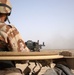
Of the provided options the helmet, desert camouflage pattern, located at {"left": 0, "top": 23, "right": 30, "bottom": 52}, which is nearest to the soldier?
desert camouflage pattern, located at {"left": 0, "top": 23, "right": 30, "bottom": 52}

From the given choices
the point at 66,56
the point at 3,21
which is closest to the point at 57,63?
the point at 66,56

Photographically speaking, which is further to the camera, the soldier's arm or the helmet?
the helmet

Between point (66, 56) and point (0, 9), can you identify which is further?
point (66, 56)

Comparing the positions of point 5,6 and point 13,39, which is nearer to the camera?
point 13,39

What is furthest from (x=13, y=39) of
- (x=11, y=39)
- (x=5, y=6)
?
(x=5, y=6)

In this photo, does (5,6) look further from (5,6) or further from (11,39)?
(11,39)

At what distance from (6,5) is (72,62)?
1820mm

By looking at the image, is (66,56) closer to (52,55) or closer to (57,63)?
(57,63)

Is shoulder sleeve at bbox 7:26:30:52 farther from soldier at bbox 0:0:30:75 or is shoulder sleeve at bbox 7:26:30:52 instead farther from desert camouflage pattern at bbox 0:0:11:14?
desert camouflage pattern at bbox 0:0:11:14

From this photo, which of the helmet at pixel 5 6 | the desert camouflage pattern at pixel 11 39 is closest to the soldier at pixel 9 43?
the desert camouflage pattern at pixel 11 39

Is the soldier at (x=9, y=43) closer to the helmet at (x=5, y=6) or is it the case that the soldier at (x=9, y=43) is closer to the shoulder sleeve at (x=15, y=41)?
the shoulder sleeve at (x=15, y=41)

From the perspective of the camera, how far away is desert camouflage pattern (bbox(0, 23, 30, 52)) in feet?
9.99

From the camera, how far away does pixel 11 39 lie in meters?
3.05

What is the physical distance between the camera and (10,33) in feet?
10.2
